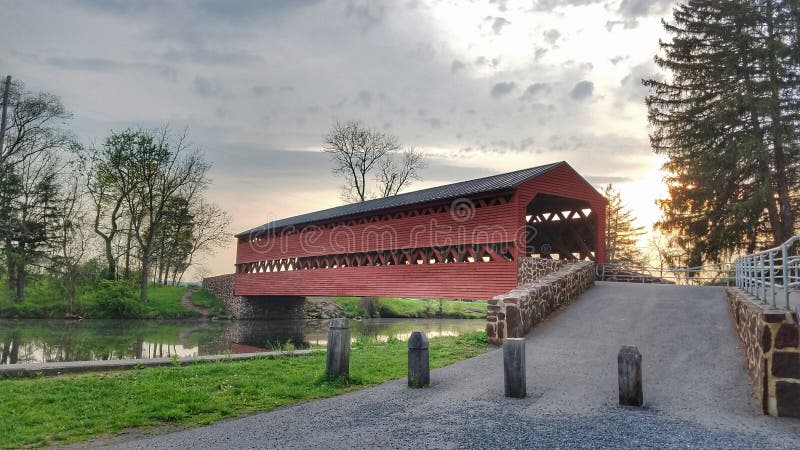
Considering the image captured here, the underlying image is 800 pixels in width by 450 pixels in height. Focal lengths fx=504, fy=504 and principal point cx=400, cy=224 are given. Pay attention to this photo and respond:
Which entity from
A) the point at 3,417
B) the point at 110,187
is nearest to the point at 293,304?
the point at 110,187

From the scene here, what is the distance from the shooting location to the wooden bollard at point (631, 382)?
5.32 metres

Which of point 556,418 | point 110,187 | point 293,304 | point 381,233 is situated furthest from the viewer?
point 293,304

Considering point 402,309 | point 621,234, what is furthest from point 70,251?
point 621,234

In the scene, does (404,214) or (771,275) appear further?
(404,214)

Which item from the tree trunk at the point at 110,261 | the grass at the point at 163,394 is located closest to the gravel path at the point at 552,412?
the grass at the point at 163,394

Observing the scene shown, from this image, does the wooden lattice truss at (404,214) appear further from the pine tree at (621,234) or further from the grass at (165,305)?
the pine tree at (621,234)

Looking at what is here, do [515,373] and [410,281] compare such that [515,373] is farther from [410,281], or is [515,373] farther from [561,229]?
[561,229]

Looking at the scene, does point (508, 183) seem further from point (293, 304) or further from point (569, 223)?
point (293, 304)

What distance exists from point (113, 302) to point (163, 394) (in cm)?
2396

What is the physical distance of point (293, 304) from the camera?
3306 centimetres

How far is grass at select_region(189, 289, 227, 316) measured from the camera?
3124cm

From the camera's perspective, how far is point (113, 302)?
2644 cm

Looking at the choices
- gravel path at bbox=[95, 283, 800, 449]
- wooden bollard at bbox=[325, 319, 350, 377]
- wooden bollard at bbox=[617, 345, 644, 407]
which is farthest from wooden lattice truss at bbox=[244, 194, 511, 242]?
wooden bollard at bbox=[617, 345, 644, 407]

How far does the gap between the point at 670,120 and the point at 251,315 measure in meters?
25.0
